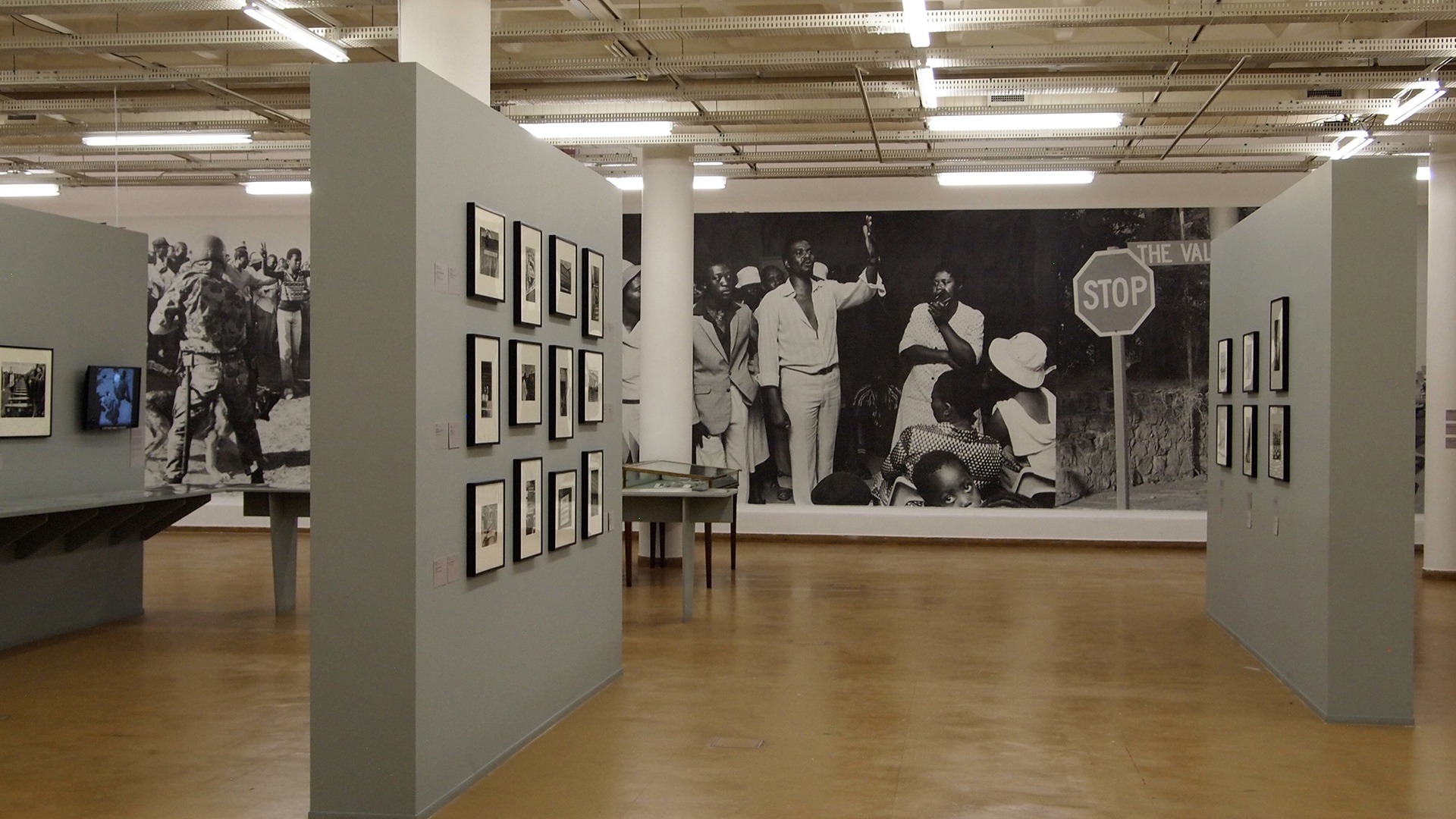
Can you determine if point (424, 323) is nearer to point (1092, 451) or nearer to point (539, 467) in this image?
point (539, 467)

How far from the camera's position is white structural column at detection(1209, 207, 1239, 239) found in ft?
48.8

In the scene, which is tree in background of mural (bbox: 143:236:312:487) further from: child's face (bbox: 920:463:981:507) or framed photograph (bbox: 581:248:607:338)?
framed photograph (bbox: 581:248:607:338)

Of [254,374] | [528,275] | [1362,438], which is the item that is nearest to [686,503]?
[528,275]

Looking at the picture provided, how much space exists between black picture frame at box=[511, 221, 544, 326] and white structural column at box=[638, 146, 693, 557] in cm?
681

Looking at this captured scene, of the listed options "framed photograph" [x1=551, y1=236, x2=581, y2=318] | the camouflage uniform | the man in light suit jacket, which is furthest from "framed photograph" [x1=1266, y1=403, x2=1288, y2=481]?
the camouflage uniform

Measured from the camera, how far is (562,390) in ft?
22.1

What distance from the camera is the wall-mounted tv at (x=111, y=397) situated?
9430 mm

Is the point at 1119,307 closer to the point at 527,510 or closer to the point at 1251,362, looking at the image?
the point at 1251,362

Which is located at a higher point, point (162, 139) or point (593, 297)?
point (162, 139)

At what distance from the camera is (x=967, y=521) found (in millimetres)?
15188

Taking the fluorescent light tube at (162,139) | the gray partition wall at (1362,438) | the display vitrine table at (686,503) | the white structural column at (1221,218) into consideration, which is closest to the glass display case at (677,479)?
the display vitrine table at (686,503)

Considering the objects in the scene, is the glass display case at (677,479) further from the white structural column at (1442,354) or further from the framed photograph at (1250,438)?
the white structural column at (1442,354)

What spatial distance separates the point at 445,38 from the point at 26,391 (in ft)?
15.2

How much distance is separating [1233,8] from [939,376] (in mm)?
7173
